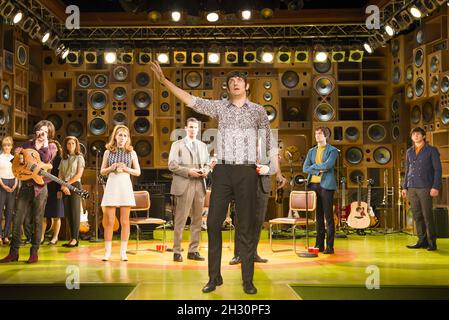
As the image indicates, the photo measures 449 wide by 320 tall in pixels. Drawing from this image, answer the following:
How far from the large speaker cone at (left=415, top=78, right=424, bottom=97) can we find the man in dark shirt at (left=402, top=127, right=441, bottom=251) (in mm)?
2881

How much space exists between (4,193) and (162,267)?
3.22 metres

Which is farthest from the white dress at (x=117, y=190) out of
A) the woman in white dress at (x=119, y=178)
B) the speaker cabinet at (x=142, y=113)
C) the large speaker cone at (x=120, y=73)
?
the large speaker cone at (x=120, y=73)

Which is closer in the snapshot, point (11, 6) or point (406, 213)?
point (11, 6)

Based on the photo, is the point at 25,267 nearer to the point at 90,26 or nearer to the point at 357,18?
the point at 90,26

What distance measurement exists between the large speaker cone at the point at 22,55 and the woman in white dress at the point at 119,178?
205 inches

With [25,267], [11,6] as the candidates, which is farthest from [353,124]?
[25,267]

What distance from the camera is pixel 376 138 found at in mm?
11539

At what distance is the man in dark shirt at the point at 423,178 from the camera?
7203 mm

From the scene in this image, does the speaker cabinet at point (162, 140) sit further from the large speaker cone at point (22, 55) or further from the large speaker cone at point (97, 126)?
the large speaker cone at point (22, 55)

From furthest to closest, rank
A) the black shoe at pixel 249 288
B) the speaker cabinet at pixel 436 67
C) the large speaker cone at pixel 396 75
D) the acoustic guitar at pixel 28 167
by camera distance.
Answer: the large speaker cone at pixel 396 75 → the speaker cabinet at pixel 436 67 → the acoustic guitar at pixel 28 167 → the black shoe at pixel 249 288

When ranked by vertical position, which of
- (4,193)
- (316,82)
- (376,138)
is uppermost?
(316,82)

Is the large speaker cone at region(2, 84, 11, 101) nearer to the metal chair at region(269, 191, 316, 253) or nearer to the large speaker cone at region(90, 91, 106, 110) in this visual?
the large speaker cone at region(90, 91, 106, 110)
